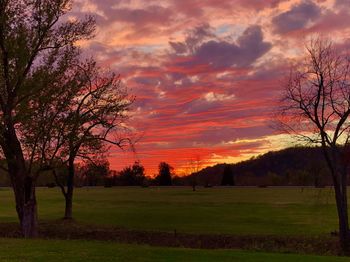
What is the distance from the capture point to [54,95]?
3173 cm

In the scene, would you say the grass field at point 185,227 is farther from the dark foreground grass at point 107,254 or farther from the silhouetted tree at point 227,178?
the silhouetted tree at point 227,178

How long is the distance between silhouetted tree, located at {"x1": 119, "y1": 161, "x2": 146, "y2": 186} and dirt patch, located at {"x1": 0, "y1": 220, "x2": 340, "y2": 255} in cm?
14349

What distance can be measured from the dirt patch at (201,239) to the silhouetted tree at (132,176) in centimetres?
14349

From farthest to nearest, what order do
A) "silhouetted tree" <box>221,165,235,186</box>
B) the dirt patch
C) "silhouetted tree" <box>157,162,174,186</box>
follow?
"silhouetted tree" <box>221,165,235,186</box>, "silhouetted tree" <box>157,162,174,186</box>, the dirt patch

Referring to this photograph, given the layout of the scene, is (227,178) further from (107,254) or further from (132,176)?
(107,254)

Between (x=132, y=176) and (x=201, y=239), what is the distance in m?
155

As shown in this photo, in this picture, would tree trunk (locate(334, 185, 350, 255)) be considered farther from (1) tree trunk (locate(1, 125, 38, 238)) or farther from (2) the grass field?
(1) tree trunk (locate(1, 125, 38, 238))

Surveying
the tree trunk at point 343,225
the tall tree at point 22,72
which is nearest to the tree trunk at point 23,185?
the tall tree at point 22,72

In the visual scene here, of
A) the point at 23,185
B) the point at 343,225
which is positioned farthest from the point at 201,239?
the point at 23,185

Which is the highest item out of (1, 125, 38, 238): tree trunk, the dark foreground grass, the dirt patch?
(1, 125, 38, 238): tree trunk

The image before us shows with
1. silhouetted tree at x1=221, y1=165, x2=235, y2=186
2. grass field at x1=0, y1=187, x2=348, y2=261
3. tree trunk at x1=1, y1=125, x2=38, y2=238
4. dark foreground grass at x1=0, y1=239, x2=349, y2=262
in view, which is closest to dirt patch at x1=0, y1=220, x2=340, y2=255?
grass field at x1=0, y1=187, x2=348, y2=261

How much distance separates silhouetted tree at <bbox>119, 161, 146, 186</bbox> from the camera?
611ft

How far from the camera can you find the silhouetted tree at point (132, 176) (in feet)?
611

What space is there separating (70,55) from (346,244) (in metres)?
24.0
